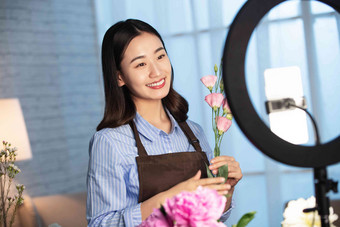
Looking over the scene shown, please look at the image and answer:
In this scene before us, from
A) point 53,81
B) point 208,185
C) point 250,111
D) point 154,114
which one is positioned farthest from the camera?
point 53,81

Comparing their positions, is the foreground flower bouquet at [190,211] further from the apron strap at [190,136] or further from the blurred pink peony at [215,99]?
the apron strap at [190,136]

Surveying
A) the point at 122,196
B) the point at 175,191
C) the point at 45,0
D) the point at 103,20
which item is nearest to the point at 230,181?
the point at 175,191

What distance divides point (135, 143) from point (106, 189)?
0.65 feet

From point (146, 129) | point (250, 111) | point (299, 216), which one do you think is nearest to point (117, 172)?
point (146, 129)

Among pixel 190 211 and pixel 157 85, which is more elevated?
pixel 157 85

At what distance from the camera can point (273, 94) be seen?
0.56 metres

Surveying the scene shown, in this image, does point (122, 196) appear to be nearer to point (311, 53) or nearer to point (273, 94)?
point (273, 94)

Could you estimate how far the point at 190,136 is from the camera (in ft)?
4.91

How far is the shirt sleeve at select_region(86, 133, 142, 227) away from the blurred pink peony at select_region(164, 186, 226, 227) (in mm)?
702

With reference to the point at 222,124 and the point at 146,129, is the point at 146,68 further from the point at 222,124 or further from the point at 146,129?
the point at 222,124

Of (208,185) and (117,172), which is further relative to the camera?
(117,172)

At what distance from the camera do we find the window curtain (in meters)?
3.19

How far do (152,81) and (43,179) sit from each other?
2943 mm

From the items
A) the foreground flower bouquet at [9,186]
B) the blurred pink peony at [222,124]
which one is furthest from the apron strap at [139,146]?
the foreground flower bouquet at [9,186]
